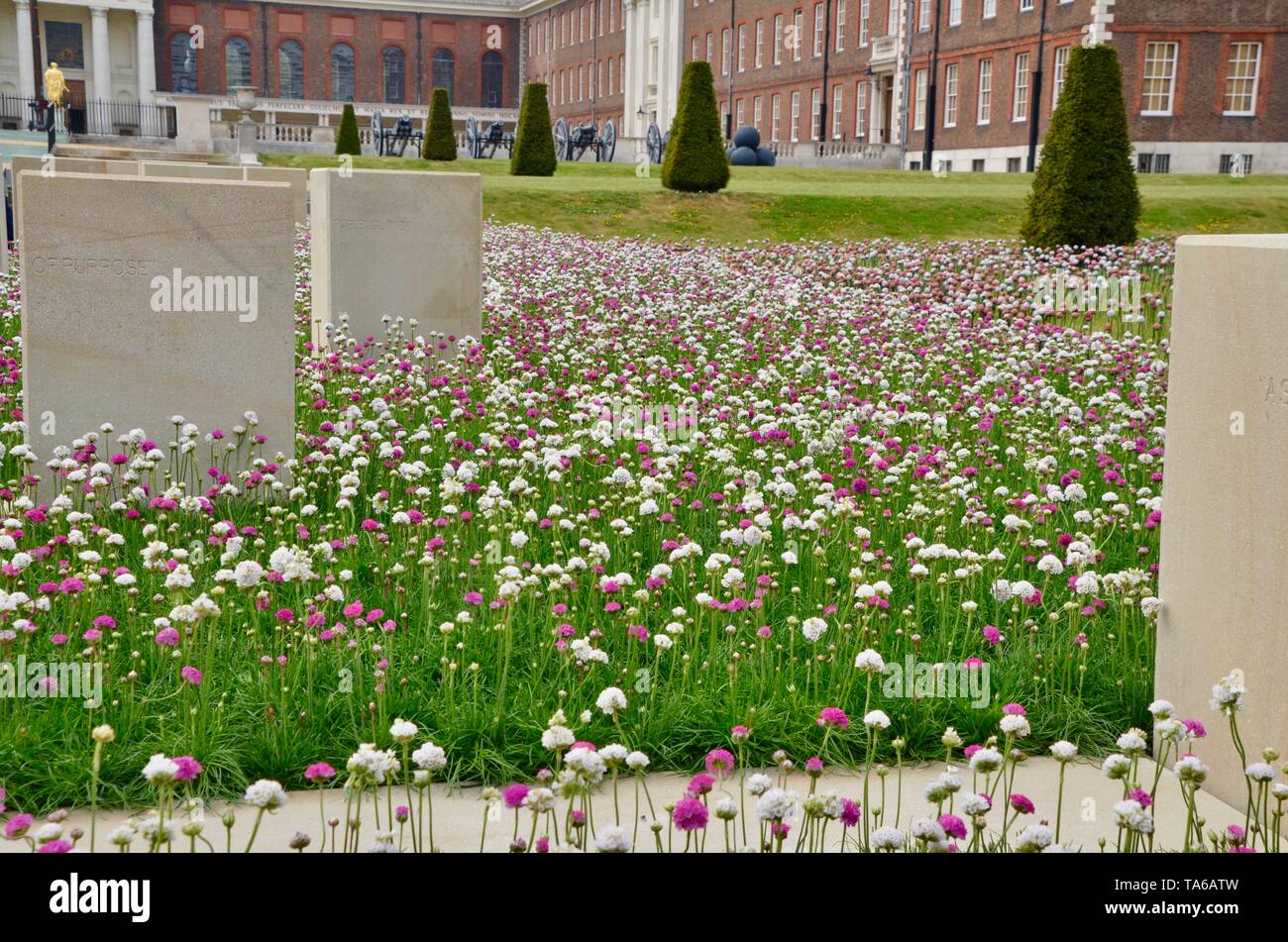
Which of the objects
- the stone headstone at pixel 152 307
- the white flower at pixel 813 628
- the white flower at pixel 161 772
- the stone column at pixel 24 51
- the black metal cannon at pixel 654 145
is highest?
the stone column at pixel 24 51

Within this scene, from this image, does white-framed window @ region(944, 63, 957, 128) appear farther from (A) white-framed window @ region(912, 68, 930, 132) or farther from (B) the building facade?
(A) white-framed window @ region(912, 68, 930, 132)

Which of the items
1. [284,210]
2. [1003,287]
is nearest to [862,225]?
[1003,287]

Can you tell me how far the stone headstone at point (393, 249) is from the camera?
9625 mm

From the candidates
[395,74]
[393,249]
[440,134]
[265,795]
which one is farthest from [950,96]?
[265,795]

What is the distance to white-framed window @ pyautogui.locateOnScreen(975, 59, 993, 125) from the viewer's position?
133 ft

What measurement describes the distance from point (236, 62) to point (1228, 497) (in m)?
73.8

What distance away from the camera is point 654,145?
41469 mm

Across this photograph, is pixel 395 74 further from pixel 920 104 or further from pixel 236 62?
pixel 920 104

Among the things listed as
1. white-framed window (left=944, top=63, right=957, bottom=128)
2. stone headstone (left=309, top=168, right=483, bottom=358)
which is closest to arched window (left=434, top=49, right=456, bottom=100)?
white-framed window (left=944, top=63, right=957, bottom=128)

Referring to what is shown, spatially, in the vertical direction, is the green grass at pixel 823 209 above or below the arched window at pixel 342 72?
below

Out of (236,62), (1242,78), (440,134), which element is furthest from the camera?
(236,62)

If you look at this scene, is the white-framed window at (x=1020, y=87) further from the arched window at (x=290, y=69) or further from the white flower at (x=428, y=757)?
the arched window at (x=290, y=69)

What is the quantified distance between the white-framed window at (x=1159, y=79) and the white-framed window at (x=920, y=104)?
818 centimetres

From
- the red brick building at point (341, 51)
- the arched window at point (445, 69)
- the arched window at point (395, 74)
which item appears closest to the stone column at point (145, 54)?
the red brick building at point (341, 51)
